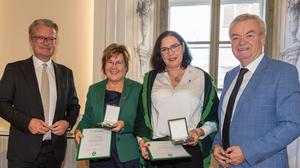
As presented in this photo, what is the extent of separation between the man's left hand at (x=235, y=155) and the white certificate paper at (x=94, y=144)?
740 millimetres

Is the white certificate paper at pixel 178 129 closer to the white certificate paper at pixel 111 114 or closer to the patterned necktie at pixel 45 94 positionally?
the white certificate paper at pixel 111 114

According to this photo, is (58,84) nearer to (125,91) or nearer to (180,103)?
(125,91)

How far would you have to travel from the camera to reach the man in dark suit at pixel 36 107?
2193mm

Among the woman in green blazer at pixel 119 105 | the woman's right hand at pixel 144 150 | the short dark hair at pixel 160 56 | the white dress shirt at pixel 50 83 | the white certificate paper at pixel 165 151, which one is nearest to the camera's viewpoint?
the white certificate paper at pixel 165 151

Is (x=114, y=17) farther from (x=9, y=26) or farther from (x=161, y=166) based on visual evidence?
(x=161, y=166)

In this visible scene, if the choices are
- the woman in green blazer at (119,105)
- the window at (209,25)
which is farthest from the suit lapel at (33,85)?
the window at (209,25)

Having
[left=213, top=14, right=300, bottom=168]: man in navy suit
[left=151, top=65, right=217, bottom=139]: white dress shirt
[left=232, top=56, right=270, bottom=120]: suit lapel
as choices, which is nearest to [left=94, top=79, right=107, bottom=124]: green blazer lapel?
[left=151, top=65, right=217, bottom=139]: white dress shirt

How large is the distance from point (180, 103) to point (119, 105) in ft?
1.43

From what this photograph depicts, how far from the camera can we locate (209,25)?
12.6ft

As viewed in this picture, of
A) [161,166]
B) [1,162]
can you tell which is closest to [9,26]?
[1,162]

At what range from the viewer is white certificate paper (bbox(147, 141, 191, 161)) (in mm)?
1805

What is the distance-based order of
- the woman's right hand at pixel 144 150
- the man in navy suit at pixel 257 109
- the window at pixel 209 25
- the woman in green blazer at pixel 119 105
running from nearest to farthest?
the man in navy suit at pixel 257 109 → the woman's right hand at pixel 144 150 → the woman in green blazer at pixel 119 105 → the window at pixel 209 25

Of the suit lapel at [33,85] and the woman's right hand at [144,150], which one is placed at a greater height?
the suit lapel at [33,85]

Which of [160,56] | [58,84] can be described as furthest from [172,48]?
[58,84]
